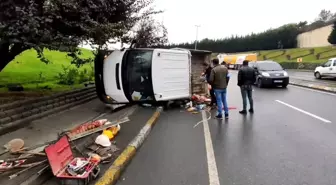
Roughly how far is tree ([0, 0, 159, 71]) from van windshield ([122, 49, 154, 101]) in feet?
4.47

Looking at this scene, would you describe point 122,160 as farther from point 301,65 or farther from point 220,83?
point 301,65

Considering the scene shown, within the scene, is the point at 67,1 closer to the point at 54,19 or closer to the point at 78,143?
the point at 54,19

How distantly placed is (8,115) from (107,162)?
3.31 metres

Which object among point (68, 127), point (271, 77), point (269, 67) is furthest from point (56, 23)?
point (269, 67)

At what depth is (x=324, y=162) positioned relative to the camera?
17.2 ft

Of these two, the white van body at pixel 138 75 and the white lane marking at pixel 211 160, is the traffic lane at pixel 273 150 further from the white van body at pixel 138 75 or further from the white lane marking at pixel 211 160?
the white van body at pixel 138 75

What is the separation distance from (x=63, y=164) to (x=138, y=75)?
639 centimetres

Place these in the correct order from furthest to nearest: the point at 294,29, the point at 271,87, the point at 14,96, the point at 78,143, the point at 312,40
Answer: the point at 294,29 < the point at 312,40 < the point at 271,87 < the point at 14,96 < the point at 78,143

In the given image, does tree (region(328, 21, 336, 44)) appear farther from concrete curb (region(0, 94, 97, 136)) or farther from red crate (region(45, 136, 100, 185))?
red crate (region(45, 136, 100, 185))

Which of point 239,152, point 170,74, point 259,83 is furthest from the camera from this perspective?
point 259,83

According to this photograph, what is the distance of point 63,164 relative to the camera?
4.45m

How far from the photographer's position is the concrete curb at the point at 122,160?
424cm

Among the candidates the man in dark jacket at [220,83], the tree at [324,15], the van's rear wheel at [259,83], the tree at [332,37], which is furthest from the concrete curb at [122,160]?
the tree at [324,15]

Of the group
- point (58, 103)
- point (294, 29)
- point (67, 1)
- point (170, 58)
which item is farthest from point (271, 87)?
point (294, 29)
